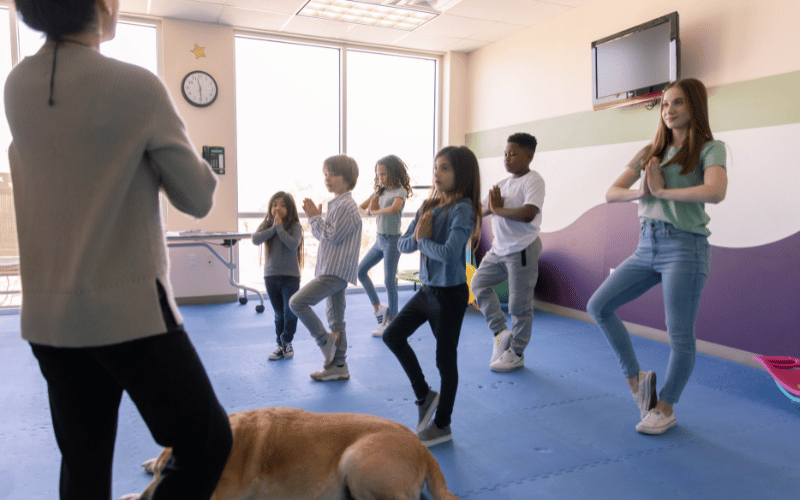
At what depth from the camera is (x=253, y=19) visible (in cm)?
533

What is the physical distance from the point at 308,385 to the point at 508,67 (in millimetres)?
4288

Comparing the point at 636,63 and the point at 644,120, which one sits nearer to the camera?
the point at 636,63

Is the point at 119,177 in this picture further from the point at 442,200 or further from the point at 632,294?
the point at 632,294

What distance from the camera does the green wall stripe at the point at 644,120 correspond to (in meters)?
3.43

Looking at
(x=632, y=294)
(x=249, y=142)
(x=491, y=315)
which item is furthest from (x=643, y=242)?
(x=249, y=142)

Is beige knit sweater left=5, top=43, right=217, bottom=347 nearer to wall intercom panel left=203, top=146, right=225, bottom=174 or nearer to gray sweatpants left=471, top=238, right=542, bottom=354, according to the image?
gray sweatpants left=471, top=238, right=542, bottom=354

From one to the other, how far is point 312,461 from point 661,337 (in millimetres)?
3545

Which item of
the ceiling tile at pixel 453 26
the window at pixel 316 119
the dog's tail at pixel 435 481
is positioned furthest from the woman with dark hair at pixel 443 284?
the window at pixel 316 119

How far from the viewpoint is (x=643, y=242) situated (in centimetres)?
242

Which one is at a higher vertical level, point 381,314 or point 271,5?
point 271,5

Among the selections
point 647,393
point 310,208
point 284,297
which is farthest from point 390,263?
point 647,393

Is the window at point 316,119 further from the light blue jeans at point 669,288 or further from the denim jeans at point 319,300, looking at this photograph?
the light blue jeans at point 669,288

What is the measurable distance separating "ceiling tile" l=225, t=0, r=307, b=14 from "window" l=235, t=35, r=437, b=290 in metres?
0.80

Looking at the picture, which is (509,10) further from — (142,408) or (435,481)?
(142,408)
